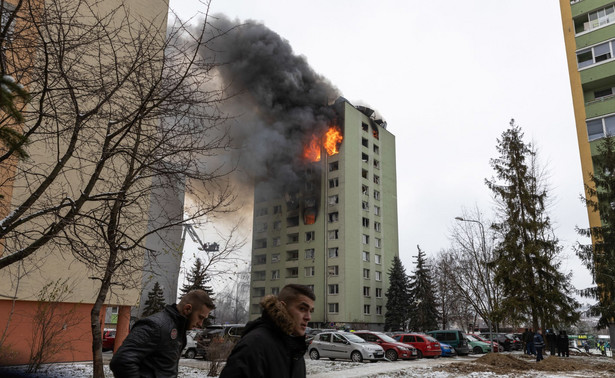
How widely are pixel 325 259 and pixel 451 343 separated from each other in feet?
85.9

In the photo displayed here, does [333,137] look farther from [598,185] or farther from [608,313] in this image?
[608,313]

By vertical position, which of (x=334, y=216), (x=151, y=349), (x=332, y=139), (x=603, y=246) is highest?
(x=332, y=139)

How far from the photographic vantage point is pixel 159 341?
3.63 meters

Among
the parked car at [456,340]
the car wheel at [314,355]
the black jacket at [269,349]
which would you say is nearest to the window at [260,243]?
the parked car at [456,340]

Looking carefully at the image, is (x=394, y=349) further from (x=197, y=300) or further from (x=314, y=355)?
(x=197, y=300)

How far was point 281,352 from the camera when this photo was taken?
253 cm

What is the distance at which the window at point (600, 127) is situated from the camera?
2808 centimetres

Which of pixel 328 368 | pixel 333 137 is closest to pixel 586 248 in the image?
pixel 328 368

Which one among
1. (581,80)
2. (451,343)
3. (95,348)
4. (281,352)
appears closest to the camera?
(281,352)

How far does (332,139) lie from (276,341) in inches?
2083

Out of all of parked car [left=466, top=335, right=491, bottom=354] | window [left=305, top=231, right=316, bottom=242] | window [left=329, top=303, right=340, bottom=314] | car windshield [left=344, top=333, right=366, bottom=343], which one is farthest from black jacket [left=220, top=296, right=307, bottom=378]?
window [left=305, top=231, right=316, bottom=242]

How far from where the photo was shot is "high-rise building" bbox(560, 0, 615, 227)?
28641 millimetres

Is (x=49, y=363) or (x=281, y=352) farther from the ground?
(x=281, y=352)

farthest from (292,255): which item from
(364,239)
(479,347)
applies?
(479,347)
